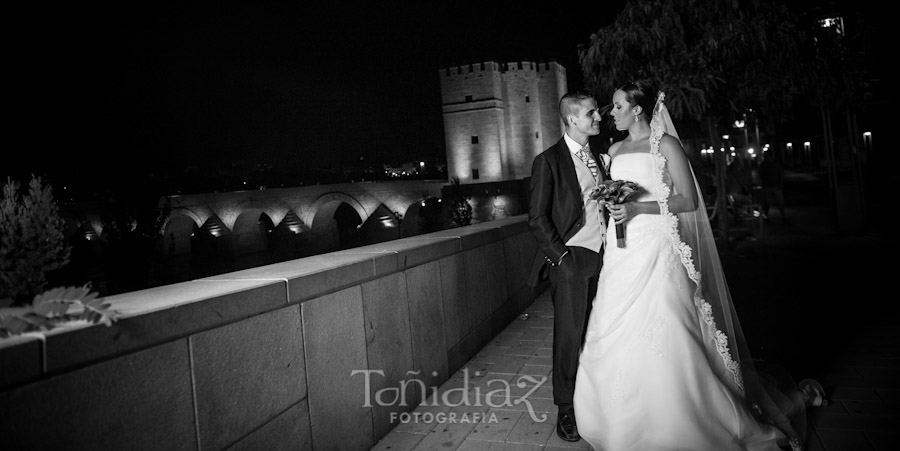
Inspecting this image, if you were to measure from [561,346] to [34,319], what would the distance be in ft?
8.13

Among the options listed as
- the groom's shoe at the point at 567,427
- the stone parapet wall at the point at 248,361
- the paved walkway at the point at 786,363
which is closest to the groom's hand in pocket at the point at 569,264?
the groom's shoe at the point at 567,427

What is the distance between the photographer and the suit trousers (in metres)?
3.18

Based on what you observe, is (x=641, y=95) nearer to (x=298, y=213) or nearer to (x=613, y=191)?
(x=613, y=191)

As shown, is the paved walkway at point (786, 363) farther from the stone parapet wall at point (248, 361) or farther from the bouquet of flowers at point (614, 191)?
the bouquet of flowers at point (614, 191)

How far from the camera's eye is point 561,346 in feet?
10.7

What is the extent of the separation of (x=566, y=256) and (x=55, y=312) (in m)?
2.35

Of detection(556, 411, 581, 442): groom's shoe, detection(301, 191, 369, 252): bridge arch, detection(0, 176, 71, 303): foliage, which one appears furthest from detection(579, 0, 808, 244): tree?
detection(301, 191, 369, 252): bridge arch

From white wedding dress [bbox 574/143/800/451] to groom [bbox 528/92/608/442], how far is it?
0.31ft

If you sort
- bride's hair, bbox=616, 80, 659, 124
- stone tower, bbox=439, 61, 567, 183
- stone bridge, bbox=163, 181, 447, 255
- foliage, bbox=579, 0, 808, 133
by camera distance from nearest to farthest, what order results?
bride's hair, bbox=616, 80, 659, 124
foliage, bbox=579, 0, 808, 133
stone bridge, bbox=163, 181, 447, 255
stone tower, bbox=439, 61, 567, 183

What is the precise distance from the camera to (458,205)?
1954 inches

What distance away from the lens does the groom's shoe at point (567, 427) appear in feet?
10.1

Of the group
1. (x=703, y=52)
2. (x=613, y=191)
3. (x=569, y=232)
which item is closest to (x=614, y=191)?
(x=613, y=191)

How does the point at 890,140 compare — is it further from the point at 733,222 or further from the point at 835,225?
the point at 835,225

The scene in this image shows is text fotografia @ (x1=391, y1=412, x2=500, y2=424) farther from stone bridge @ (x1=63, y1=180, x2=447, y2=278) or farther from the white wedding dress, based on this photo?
stone bridge @ (x1=63, y1=180, x2=447, y2=278)
